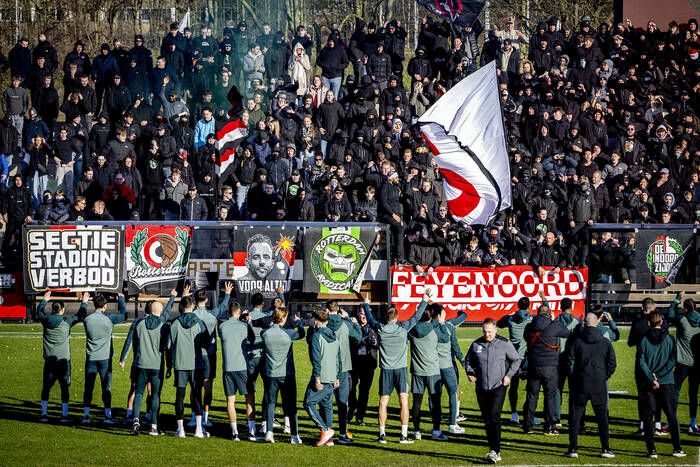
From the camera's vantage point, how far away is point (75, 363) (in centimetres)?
1989

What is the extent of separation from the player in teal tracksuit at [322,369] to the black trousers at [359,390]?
1062mm

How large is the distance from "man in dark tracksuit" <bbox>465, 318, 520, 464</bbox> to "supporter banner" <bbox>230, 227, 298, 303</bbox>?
8.68 metres

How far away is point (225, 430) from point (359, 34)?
50.8 ft

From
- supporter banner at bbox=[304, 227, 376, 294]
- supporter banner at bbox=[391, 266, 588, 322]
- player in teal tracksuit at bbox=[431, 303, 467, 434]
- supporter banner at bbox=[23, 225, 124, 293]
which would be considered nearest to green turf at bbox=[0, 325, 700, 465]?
player in teal tracksuit at bbox=[431, 303, 467, 434]

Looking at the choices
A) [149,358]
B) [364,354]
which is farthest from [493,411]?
[149,358]

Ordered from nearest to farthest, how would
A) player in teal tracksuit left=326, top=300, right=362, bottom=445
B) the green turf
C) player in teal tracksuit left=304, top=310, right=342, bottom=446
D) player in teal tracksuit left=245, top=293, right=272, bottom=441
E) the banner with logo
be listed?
the green turf → player in teal tracksuit left=304, top=310, right=342, bottom=446 → player in teal tracksuit left=326, top=300, right=362, bottom=445 → player in teal tracksuit left=245, top=293, right=272, bottom=441 → the banner with logo

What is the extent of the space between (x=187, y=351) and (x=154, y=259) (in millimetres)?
7314

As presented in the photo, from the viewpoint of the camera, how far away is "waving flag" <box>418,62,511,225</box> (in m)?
19.7

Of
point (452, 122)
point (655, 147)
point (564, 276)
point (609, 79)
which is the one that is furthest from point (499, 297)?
point (609, 79)

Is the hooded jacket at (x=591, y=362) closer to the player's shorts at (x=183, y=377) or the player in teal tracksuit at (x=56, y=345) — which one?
the player's shorts at (x=183, y=377)

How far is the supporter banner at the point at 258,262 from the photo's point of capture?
21594 mm

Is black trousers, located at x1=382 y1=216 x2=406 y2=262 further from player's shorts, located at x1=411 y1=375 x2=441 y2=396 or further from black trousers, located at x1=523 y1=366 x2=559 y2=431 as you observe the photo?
player's shorts, located at x1=411 y1=375 x2=441 y2=396

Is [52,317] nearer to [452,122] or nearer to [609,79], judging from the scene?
[452,122]

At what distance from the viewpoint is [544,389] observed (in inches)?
595
